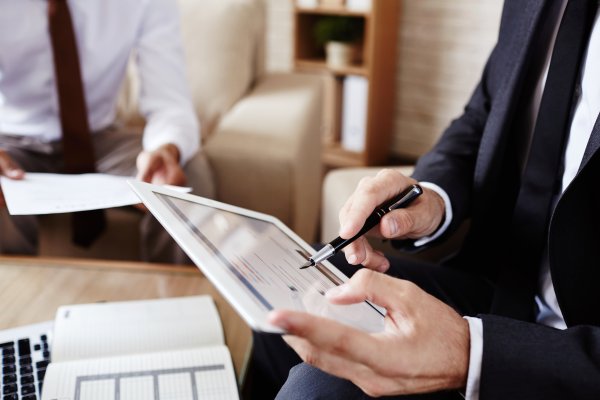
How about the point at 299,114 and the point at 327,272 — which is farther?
the point at 299,114

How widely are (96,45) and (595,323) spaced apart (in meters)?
1.28

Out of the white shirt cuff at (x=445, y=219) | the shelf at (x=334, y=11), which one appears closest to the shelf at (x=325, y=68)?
the shelf at (x=334, y=11)

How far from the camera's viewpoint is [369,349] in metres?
0.53

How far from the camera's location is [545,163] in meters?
0.89

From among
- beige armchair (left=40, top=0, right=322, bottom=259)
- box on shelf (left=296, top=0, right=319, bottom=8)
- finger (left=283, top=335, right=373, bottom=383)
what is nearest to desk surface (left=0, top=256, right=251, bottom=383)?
finger (left=283, top=335, right=373, bottom=383)

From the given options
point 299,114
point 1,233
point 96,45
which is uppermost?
point 96,45

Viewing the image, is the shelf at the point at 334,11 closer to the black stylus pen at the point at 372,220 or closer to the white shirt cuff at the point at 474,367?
the black stylus pen at the point at 372,220

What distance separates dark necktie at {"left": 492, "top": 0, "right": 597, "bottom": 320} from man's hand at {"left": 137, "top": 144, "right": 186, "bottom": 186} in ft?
2.15

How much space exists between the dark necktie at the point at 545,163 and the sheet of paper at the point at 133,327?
17.4 inches

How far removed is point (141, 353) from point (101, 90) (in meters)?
0.96

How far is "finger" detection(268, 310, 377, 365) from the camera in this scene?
493 millimetres

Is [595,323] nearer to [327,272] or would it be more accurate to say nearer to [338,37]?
[327,272]

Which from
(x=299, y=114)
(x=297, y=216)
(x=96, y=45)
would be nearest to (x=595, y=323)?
(x=297, y=216)

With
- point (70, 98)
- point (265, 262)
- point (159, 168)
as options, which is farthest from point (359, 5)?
point (265, 262)
